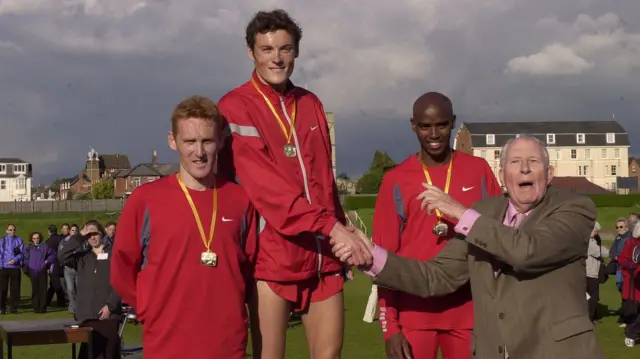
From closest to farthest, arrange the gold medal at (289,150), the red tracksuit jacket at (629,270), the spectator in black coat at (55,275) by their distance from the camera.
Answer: the gold medal at (289,150) < the red tracksuit jacket at (629,270) < the spectator in black coat at (55,275)

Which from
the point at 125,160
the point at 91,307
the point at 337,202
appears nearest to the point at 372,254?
the point at 337,202

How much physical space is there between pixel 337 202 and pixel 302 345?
27.0ft

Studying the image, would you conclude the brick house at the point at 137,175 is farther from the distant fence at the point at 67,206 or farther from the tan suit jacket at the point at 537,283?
the tan suit jacket at the point at 537,283

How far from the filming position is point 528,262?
11.6 ft

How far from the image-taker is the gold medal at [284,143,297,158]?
4051 millimetres

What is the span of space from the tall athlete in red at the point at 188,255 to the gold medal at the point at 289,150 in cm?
35

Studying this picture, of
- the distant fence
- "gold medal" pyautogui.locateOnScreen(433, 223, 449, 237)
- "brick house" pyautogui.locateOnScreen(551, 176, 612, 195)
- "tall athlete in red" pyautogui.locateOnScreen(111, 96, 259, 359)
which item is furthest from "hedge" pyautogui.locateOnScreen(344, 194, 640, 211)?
"tall athlete in red" pyautogui.locateOnScreen(111, 96, 259, 359)

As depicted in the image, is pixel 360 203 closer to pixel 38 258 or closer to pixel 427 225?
pixel 38 258

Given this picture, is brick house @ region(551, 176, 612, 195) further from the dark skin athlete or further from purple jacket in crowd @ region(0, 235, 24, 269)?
the dark skin athlete

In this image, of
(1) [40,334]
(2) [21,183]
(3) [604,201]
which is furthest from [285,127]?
(2) [21,183]

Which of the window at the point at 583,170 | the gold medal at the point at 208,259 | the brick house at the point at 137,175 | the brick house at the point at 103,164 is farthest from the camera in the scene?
the brick house at the point at 103,164

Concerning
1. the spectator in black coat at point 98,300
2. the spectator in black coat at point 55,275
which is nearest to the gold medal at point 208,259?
the spectator in black coat at point 98,300

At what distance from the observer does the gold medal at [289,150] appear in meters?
4.05

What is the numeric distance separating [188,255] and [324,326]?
2.72ft
